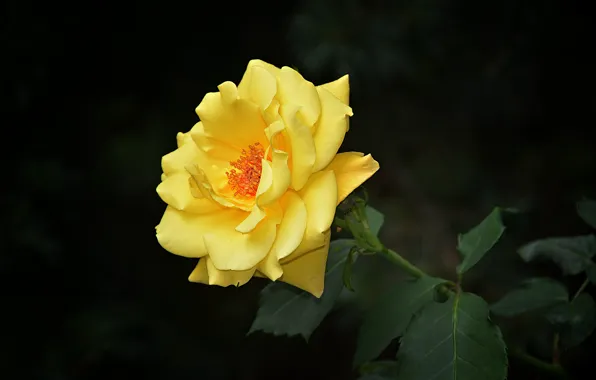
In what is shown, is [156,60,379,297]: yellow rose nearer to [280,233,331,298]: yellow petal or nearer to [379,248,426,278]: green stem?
[280,233,331,298]: yellow petal

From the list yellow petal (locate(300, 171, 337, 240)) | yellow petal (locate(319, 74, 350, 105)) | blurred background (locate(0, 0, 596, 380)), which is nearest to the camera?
yellow petal (locate(300, 171, 337, 240))

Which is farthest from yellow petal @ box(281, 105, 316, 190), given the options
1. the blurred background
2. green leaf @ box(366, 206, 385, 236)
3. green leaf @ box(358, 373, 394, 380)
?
the blurred background

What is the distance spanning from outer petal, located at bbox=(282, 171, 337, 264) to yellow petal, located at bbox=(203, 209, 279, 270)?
35mm

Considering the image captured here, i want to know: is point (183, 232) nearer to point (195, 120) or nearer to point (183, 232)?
point (183, 232)

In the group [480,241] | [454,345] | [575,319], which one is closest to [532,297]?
[575,319]

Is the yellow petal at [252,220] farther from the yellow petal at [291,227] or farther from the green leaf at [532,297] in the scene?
the green leaf at [532,297]

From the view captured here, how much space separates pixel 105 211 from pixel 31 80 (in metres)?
0.52

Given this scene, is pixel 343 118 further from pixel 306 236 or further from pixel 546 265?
pixel 546 265

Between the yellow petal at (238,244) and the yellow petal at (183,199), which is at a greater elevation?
the yellow petal at (183,199)

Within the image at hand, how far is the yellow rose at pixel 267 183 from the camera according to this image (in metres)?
0.76

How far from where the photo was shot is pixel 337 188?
2.49 ft

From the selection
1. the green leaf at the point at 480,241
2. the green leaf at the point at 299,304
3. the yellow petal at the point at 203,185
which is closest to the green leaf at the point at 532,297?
the green leaf at the point at 480,241

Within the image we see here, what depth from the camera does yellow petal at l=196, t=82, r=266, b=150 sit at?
82cm

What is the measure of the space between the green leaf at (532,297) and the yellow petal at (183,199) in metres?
0.52
